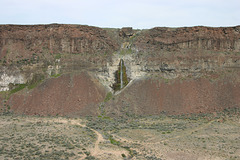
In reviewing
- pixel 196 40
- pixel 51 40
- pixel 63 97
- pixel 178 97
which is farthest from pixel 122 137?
pixel 51 40

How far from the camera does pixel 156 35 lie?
59625mm

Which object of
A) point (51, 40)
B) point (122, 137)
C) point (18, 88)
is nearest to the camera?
point (122, 137)

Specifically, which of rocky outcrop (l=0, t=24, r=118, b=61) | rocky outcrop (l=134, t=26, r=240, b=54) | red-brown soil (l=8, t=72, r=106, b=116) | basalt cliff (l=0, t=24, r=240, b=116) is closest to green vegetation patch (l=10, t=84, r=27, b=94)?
basalt cliff (l=0, t=24, r=240, b=116)

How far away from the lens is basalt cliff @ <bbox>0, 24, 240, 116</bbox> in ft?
167

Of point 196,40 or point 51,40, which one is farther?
point 51,40

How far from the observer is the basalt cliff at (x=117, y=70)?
50.8 metres

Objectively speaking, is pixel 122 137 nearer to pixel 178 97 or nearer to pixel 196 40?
pixel 178 97

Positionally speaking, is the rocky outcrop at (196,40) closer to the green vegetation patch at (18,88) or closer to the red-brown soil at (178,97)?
the red-brown soil at (178,97)

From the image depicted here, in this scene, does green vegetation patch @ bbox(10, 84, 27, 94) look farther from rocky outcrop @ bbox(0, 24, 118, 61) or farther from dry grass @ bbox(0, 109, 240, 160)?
rocky outcrop @ bbox(0, 24, 118, 61)

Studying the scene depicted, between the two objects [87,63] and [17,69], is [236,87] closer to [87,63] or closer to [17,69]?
[87,63]

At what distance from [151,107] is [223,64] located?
15.5m

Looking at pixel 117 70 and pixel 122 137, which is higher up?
pixel 117 70

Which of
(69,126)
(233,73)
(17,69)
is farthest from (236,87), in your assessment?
(17,69)

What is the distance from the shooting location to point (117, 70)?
57438 millimetres
